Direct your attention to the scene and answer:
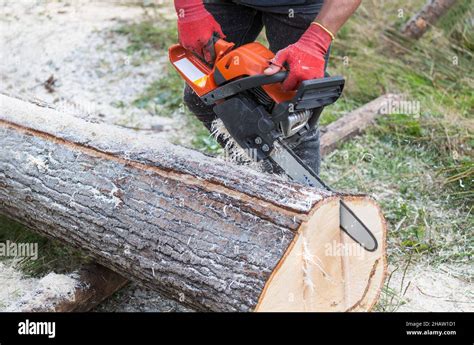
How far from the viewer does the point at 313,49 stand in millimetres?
2527

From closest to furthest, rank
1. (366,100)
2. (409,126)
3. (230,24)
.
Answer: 1. (230,24)
2. (409,126)
3. (366,100)

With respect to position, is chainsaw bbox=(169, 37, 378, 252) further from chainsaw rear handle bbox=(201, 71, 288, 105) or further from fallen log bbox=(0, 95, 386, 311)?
fallen log bbox=(0, 95, 386, 311)

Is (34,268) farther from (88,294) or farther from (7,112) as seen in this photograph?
(7,112)

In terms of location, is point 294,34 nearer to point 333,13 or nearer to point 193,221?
point 333,13

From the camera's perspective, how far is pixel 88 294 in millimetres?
2684

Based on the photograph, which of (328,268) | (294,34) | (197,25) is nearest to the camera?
(328,268)

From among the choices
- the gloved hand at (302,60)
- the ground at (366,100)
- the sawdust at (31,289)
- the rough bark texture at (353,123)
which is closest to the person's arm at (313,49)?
the gloved hand at (302,60)

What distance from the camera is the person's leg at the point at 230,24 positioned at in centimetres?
300

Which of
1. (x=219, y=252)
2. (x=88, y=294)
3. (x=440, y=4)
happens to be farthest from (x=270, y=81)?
(x=440, y=4)

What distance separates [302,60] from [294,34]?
0.47 metres

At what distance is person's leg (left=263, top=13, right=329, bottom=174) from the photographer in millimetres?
2855

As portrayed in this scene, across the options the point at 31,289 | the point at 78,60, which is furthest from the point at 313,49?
the point at 78,60

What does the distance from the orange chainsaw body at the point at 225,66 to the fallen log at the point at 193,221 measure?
323 mm
